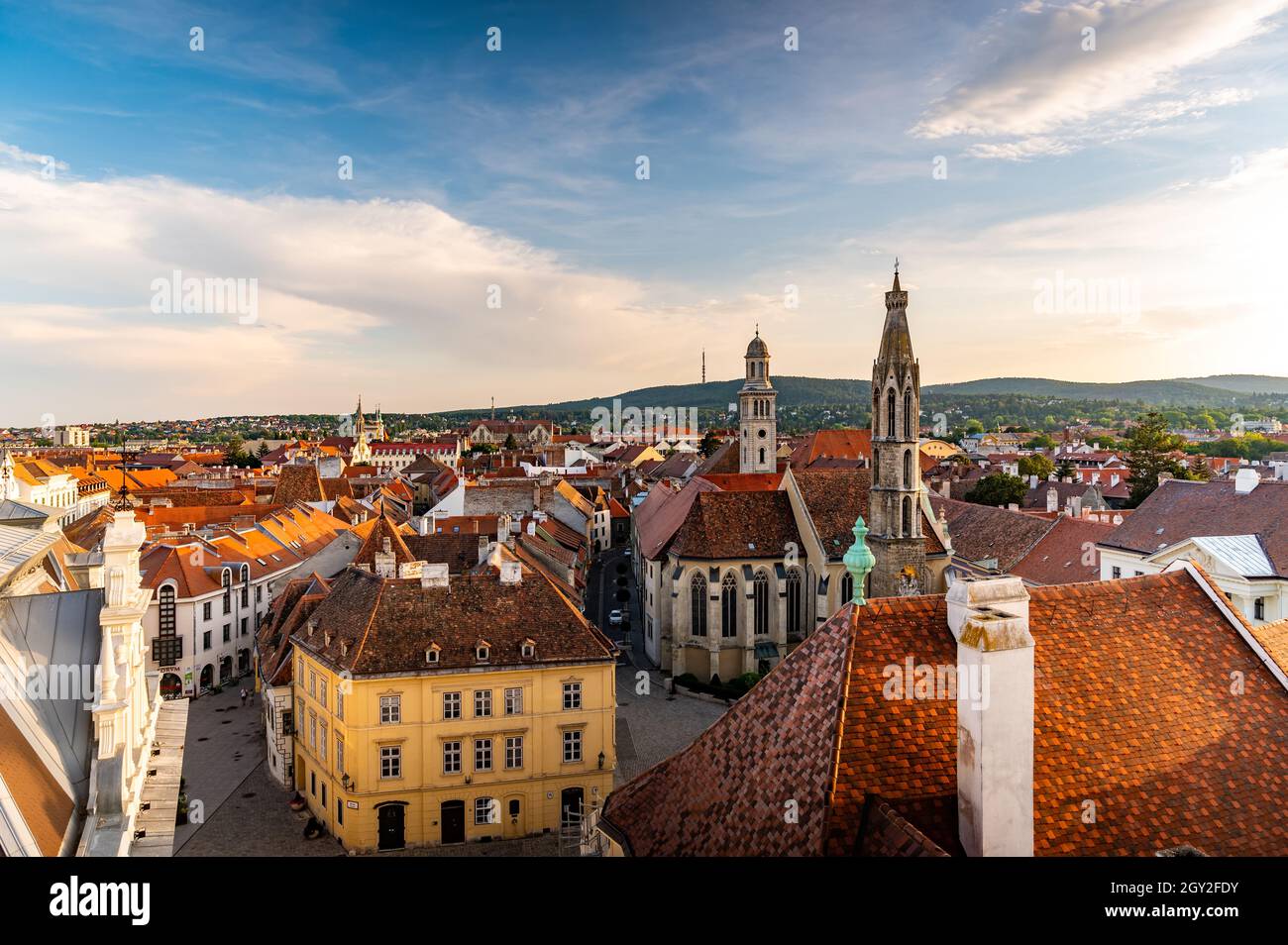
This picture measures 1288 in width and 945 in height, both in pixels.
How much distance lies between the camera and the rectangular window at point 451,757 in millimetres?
25812

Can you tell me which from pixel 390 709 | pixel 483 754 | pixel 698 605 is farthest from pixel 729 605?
pixel 390 709

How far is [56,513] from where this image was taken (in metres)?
16.9

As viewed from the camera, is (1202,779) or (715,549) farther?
(715,549)

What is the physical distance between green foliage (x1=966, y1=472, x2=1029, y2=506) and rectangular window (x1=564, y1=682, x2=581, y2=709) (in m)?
54.7

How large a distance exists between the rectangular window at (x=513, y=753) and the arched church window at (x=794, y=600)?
20.7 metres

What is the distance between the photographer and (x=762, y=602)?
43281 mm

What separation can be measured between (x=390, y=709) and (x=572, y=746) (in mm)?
6004

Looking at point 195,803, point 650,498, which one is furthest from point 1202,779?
point 650,498

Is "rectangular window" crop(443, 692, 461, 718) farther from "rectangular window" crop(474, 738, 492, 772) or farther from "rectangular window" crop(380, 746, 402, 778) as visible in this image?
"rectangular window" crop(380, 746, 402, 778)

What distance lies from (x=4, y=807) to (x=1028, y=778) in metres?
9.50

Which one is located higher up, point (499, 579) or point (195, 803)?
point (499, 579)

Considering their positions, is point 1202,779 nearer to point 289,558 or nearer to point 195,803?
point 195,803

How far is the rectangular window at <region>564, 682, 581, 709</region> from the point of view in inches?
1062

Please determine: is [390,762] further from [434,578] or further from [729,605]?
[729,605]
